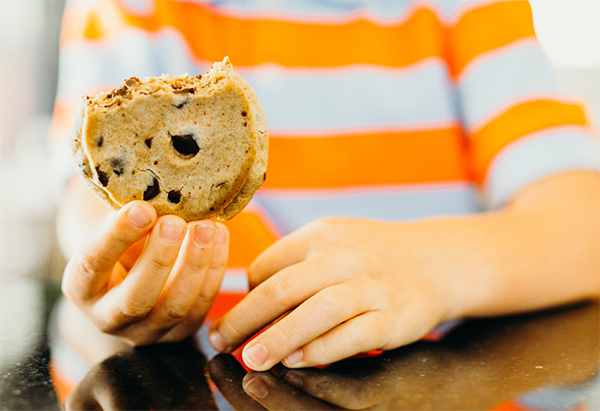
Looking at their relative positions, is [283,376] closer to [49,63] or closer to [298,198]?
[298,198]

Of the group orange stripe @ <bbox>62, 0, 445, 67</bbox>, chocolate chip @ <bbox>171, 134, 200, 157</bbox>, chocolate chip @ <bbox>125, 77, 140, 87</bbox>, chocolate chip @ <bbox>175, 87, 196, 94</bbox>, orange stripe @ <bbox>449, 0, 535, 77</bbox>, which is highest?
orange stripe @ <bbox>449, 0, 535, 77</bbox>

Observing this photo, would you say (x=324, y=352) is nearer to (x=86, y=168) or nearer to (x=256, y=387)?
(x=256, y=387)

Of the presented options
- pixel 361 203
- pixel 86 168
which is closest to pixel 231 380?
pixel 86 168

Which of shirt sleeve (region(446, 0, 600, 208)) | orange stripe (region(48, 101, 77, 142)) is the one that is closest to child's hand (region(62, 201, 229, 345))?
orange stripe (region(48, 101, 77, 142))

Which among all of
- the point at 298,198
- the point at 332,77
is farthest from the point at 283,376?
the point at 332,77

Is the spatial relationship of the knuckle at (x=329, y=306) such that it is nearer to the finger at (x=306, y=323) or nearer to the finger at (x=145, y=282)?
the finger at (x=306, y=323)

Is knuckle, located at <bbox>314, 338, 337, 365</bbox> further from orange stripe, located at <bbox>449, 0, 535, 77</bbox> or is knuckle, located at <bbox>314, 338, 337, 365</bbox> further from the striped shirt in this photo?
orange stripe, located at <bbox>449, 0, 535, 77</bbox>
